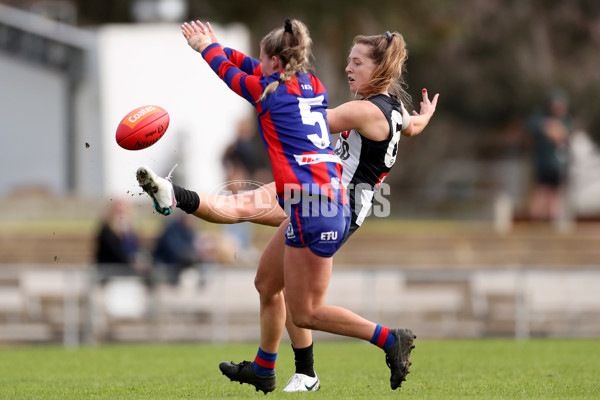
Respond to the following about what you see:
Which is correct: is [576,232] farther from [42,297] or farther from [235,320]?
[42,297]

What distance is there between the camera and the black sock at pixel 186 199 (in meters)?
6.55

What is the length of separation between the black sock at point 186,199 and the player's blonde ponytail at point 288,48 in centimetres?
89

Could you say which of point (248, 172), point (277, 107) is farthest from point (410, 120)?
point (248, 172)

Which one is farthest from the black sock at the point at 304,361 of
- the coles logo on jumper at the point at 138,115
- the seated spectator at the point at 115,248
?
the seated spectator at the point at 115,248

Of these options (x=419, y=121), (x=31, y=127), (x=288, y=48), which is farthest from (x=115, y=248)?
(x=31, y=127)

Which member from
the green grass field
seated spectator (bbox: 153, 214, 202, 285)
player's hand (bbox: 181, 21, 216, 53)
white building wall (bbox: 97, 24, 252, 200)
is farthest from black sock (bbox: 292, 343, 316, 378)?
white building wall (bbox: 97, 24, 252, 200)

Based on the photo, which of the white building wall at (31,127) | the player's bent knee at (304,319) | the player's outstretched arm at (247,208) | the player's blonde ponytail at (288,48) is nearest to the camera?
the player's blonde ponytail at (288,48)

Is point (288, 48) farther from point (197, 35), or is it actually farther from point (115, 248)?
point (115, 248)

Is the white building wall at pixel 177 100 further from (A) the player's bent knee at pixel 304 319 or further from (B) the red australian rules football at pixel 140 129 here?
(A) the player's bent knee at pixel 304 319

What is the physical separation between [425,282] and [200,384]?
18.8ft

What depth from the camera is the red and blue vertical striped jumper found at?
6086 millimetres

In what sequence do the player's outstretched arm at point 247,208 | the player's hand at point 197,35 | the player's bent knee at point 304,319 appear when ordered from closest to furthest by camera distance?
the player's bent knee at point 304,319
the player's hand at point 197,35
the player's outstretched arm at point 247,208

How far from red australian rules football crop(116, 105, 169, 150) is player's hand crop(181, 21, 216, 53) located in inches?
25.9

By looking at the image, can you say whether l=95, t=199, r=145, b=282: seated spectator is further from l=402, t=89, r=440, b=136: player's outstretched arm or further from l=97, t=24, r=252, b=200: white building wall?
l=97, t=24, r=252, b=200: white building wall
